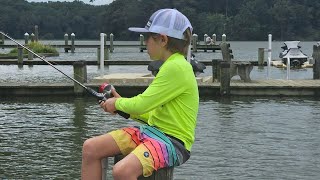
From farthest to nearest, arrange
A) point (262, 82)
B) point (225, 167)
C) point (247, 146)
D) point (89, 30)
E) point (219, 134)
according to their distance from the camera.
Result: point (89, 30) → point (262, 82) → point (219, 134) → point (247, 146) → point (225, 167)

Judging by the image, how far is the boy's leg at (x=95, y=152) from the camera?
4.79m

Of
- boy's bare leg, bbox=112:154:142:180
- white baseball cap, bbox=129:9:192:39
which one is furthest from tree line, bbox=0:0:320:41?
boy's bare leg, bbox=112:154:142:180

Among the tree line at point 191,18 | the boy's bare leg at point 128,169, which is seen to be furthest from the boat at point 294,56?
the tree line at point 191,18

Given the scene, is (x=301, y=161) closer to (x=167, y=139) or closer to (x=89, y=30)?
(x=167, y=139)

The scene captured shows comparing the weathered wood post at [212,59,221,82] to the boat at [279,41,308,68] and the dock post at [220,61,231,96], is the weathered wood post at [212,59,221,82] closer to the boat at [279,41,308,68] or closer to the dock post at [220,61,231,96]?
the dock post at [220,61,231,96]

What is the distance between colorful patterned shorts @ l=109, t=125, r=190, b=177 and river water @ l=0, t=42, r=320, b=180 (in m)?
3.47

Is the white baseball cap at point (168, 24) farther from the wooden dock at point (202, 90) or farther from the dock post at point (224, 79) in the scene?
the wooden dock at point (202, 90)

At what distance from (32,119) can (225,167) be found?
5.54 metres

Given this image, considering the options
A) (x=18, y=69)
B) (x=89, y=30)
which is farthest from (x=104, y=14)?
(x=18, y=69)

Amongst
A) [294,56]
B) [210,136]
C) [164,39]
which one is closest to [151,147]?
[164,39]

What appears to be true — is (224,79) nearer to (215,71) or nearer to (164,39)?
(215,71)

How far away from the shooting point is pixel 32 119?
43.2ft

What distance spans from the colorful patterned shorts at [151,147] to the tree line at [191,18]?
330 feet

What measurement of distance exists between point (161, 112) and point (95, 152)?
548 millimetres
